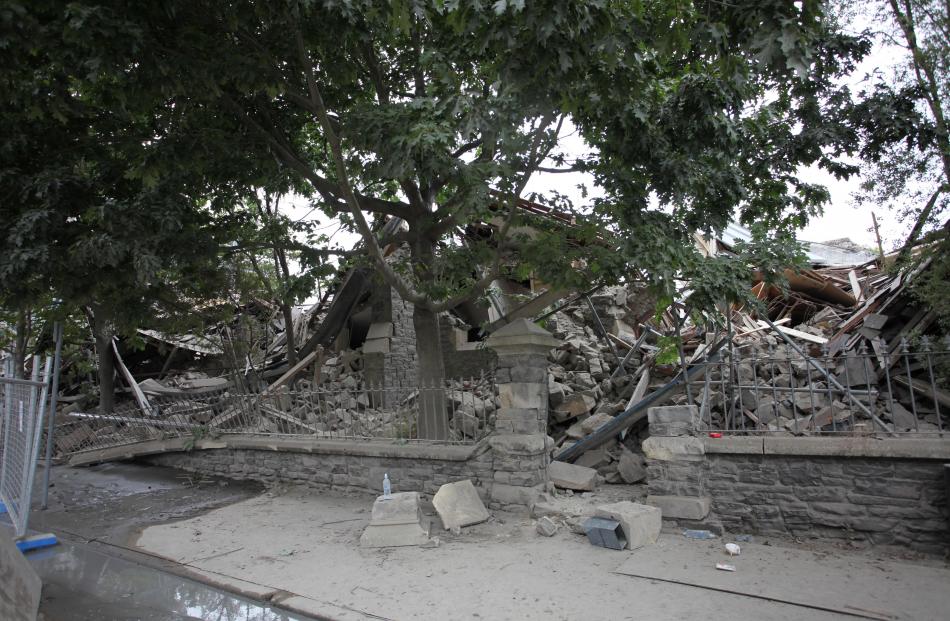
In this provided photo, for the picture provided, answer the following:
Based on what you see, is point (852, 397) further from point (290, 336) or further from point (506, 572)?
point (290, 336)

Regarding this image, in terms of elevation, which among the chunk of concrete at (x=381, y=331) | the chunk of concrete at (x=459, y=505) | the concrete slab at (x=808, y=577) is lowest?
the concrete slab at (x=808, y=577)

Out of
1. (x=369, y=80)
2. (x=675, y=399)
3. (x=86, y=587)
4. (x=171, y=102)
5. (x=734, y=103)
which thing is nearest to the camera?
(x=86, y=587)

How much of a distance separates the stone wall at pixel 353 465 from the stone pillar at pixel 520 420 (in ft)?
0.77

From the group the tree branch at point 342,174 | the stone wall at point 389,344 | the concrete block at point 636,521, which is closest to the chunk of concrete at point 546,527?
the concrete block at point 636,521

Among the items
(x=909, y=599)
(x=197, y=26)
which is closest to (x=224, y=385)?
(x=197, y=26)

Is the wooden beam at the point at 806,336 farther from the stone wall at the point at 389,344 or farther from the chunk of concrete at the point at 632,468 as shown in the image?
the stone wall at the point at 389,344

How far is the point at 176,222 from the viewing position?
6363 mm

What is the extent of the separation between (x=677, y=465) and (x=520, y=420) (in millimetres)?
1730

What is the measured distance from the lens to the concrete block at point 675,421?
19.9ft

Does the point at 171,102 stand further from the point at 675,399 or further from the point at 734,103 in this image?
the point at 675,399

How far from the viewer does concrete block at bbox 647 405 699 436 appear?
6.07 metres

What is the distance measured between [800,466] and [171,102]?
8.17 m

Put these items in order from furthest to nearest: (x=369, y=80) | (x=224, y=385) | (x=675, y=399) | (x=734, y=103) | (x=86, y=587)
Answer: (x=224, y=385) < (x=675, y=399) < (x=369, y=80) < (x=734, y=103) < (x=86, y=587)

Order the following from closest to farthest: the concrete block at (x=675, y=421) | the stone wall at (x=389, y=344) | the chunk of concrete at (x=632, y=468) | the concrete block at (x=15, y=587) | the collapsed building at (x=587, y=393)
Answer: the concrete block at (x=15, y=587), the concrete block at (x=675, y=421), the collapsed building at (x=587, y=393), the chunk of concrete at (x=632, y=468), the stone wall at (x=389, y=344)
